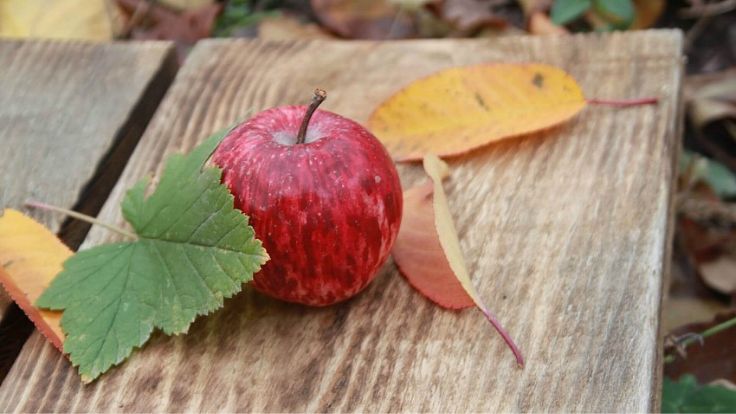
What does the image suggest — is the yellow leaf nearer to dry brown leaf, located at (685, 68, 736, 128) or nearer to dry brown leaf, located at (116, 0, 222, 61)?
dry brown leaf, located at (116, 0, 222, 61)

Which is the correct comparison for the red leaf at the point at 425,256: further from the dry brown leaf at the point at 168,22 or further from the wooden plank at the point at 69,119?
the dry brown leaf at the point at 168,22

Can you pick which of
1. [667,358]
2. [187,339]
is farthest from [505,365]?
[667,358]

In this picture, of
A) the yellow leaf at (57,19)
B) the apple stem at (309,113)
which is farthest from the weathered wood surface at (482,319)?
the yellow leaf at (57,19)

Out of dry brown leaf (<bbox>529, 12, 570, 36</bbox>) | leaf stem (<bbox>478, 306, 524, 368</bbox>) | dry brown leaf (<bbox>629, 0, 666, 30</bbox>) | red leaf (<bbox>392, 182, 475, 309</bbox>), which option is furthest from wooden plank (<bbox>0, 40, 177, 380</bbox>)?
dry brown leaf (<bbox>629, 0, 666, 30</bbox>)

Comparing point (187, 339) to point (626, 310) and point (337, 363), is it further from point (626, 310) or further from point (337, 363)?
point (626, 310)

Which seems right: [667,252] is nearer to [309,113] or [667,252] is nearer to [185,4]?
[309,113]

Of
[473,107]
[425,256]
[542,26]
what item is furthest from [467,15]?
[425,256]
